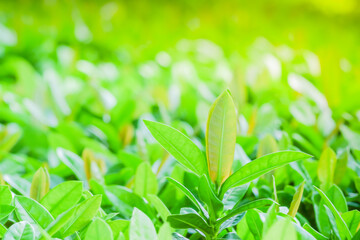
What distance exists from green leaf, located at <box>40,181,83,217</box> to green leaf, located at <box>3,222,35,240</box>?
11 cm

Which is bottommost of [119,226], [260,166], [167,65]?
[119,226]

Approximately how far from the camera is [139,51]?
6.75 feet

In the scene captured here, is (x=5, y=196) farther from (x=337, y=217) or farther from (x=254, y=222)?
(x=337, y=217)

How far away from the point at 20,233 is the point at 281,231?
34 cm

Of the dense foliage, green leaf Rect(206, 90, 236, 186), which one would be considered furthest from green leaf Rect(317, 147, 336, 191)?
green leaf Rect(206, 90, 236, 186)

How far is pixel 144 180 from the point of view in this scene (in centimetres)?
82

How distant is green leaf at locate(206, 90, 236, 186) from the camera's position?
2.21ft

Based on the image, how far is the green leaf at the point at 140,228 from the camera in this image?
596 millimetres

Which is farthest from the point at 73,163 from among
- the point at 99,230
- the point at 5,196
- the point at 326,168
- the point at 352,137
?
the point at 352,137

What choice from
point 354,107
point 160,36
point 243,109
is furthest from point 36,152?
point 160,36

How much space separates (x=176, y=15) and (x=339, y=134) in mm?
1395

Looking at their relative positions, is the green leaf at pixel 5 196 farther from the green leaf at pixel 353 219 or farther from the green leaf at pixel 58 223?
the green leaf at pixel 353 219

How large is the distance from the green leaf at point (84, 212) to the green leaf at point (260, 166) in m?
0.19

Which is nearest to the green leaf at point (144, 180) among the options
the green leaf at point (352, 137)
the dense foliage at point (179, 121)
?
the dense foliage at point (179, 121)
